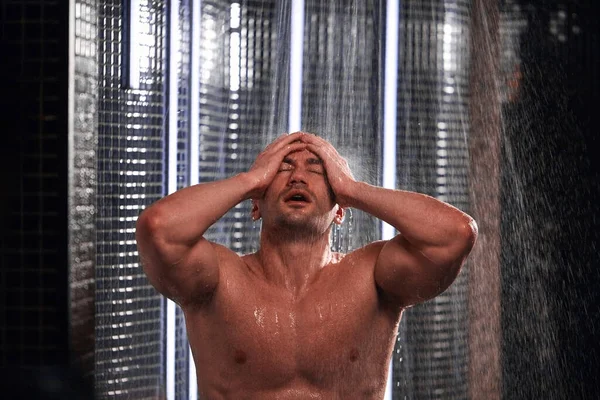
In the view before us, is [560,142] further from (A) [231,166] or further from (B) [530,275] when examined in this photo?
(A) [231,166]

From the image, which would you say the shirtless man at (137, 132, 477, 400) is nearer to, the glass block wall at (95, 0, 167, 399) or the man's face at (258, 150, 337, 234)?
the man's face at (258, 150, 337, 234)

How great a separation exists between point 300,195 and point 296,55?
67.3 inches

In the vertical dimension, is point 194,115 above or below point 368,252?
above

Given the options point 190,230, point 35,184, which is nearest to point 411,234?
point 190,230

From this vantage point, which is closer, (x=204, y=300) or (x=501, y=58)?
(x=204, y=300)

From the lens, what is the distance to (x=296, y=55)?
407 centimetres

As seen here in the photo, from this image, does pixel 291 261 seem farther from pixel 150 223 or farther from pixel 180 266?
pixel 150 223

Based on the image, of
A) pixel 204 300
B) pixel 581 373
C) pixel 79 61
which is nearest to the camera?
pixel 204 300

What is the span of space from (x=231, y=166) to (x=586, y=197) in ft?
4.92

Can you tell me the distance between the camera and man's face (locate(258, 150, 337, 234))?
2.48 m

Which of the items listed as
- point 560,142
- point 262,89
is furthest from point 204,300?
point 560,142

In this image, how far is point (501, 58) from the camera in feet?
13.2

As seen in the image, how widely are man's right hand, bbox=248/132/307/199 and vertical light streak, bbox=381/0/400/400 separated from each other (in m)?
1.39

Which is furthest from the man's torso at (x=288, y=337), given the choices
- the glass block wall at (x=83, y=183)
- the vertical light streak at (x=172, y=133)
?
the vertical light streak at (x=172, y=133)
